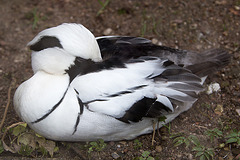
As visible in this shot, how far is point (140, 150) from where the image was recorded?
3053 millimetres

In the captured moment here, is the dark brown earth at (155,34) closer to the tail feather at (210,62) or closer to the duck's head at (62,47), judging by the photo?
the tail feather at (210,62)

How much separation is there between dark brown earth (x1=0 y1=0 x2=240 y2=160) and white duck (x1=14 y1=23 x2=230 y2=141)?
280 mm

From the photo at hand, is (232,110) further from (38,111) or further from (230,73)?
(38,111)

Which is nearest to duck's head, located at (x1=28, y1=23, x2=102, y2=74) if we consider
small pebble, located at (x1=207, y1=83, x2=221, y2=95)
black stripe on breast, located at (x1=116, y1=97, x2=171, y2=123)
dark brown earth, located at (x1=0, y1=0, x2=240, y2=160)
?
black stripe on breast, located at (x1=116, y1=97, x2=171, y2=123)

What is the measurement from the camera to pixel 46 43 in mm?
2658

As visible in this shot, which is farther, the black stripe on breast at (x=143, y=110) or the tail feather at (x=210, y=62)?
the tail feather at (x=210, y=62)

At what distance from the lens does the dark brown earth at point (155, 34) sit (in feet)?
10.1

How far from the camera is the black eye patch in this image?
8.56 feet

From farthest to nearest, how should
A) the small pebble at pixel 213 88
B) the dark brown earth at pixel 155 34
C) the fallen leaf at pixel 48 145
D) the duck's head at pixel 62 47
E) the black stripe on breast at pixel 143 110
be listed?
the small pebble at pixel 213 88
the dark brown earth at pixel 155 34
the fallen leaf at pixel 48 145
the black stripe on breast at pixel 143 110
the duck's head at pixel 62 47

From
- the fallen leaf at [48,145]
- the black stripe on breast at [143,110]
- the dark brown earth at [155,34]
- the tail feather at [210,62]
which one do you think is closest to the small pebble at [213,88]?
the dark brown earth at [155,34]

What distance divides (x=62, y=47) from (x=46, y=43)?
0.15 meters

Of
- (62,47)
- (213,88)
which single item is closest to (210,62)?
(213,88)

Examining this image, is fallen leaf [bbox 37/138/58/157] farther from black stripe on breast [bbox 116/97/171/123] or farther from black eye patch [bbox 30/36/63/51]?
black eye patch [bbox 30/36/63/51]

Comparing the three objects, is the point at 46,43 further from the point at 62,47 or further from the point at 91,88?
the point at 91,88
